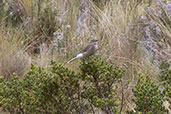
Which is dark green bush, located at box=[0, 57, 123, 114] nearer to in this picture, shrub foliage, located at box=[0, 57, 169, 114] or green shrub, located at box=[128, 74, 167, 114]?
shrub foliage, located at box=[0, 57, 169, 114]

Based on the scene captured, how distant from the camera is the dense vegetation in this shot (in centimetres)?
236

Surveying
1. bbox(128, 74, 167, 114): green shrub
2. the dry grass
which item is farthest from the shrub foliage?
the dry grass

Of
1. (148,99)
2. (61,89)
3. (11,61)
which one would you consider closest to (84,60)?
(61,89)

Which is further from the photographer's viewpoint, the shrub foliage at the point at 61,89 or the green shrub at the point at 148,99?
the shrub foliage at the point at 61,89

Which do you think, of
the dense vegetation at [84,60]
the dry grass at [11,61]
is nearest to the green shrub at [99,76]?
the dense vegetation at [84,60]

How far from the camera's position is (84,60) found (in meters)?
2.60

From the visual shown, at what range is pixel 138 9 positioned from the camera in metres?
5.17

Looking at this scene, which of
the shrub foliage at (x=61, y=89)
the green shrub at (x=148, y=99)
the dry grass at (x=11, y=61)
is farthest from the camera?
the dry grass at (x=11, y=61)

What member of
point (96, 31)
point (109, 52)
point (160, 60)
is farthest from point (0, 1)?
point (160, 60)

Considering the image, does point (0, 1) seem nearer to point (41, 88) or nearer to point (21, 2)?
point (21, 2)

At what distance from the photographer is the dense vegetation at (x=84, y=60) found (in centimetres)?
236

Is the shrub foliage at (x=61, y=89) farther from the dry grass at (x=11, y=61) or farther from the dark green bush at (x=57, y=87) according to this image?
the dry grass at (x=11, y=61)

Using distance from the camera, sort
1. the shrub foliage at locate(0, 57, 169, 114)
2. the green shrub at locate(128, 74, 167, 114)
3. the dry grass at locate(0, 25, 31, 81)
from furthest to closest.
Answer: the dry grass at locate(0, 25, 31, 81) → the shrub foliage at locate(0, 57, 169, 114) → the green shrub at locate(128, 74, 167, 114)

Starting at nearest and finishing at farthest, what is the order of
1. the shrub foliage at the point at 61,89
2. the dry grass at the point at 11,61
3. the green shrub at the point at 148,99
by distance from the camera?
1. the green shrub at the point at 148,99
2. the shrub foliage at the point at 61,89
3. the dry grass at the point at 11,61
